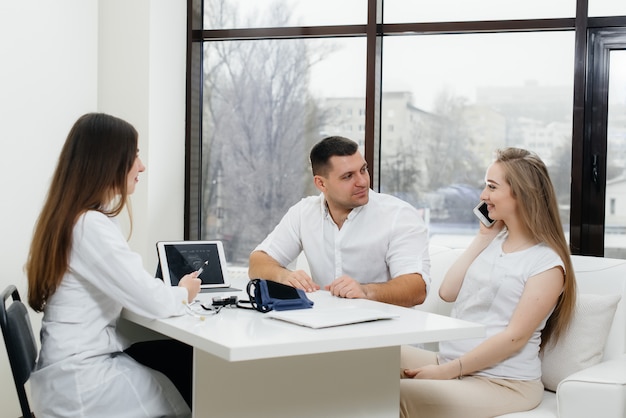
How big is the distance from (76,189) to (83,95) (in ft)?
5.50

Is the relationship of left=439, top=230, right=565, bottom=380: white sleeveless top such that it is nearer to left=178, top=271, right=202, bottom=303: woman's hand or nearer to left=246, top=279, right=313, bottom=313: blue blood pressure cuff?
left=246, top=279, right=313, bottom=313: blue blood pressure cuff

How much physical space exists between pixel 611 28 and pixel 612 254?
1009mm

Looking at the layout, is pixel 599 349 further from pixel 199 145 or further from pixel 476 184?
pixel 199 145

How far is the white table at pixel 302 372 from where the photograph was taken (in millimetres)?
1867

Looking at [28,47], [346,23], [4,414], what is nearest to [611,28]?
[346,23]

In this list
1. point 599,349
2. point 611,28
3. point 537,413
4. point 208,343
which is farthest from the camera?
point 611,28

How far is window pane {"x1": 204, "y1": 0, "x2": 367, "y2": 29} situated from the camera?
12.5 ft

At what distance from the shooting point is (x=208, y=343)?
1.70 meters

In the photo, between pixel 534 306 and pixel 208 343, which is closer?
pixel 208 343

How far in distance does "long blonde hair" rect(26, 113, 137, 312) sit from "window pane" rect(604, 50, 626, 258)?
2.24 metres

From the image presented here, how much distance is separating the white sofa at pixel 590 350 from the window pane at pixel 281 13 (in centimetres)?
143

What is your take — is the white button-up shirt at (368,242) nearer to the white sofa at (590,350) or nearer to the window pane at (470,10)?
the white sofa at (590,350)

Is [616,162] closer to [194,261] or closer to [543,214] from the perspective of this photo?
[543,214]

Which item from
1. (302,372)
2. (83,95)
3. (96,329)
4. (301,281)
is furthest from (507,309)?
(83,95)
